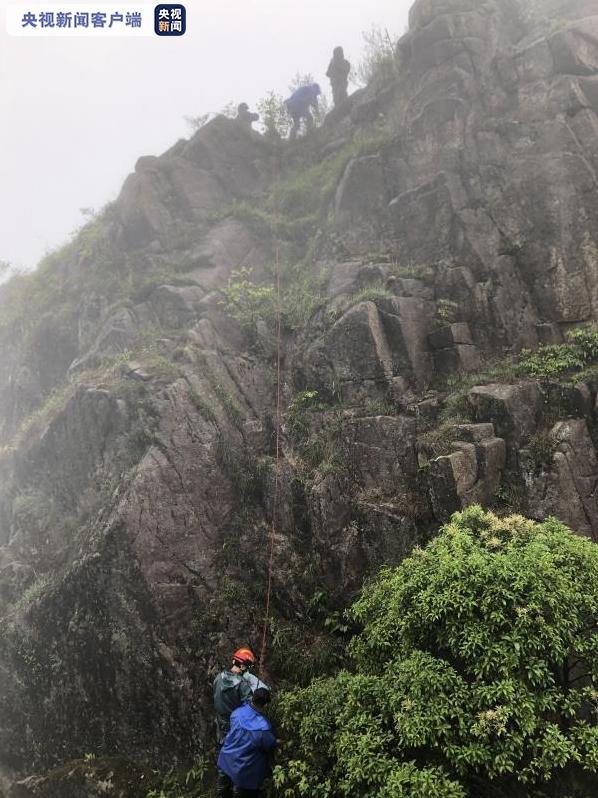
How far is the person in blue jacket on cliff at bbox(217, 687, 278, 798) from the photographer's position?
7832 millimetres

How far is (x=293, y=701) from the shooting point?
29.2 feet

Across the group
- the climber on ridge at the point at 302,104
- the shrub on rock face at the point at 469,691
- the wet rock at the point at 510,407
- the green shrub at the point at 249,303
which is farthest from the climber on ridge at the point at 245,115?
the shrub on rock face at the point at 469,691

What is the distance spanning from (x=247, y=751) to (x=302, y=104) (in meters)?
27.4

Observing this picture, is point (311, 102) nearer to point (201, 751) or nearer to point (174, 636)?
point (174, 636)

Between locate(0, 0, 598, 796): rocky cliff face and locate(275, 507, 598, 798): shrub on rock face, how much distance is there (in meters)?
2.77

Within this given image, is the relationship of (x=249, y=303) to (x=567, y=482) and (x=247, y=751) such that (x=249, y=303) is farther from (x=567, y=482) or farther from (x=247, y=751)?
(x=247, y=751)

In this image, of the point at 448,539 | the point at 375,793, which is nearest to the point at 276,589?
the point at 448,539

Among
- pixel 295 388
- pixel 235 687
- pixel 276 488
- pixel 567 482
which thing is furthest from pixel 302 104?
pixel 235 687

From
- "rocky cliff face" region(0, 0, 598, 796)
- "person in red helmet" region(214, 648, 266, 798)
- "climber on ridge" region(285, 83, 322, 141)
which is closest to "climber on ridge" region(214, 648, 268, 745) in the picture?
"person in red helmet" region(214, 648, 266, 798)

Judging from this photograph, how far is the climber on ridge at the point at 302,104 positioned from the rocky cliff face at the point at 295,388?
4.35 meters

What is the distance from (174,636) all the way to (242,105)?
26.0m

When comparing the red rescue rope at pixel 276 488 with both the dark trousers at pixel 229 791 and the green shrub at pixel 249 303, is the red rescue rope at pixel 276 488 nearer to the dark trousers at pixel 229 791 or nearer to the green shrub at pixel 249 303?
the green shrub at pixel 249 303

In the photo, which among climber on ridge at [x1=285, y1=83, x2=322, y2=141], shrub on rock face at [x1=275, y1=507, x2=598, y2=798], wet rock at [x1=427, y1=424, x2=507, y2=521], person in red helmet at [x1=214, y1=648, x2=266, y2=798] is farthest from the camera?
climber on ridge at [x1=285, y1=83, x2=322, y2=141]

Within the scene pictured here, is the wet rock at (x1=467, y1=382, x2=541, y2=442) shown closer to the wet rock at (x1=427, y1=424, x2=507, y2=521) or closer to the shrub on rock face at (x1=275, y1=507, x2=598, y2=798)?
the wet rock at (x1=427, y1=424, x2=507, y2=521)
